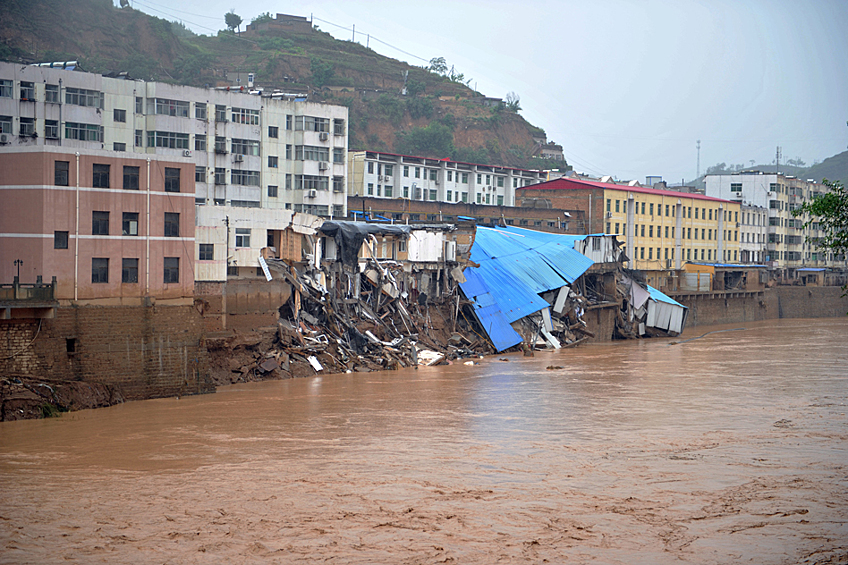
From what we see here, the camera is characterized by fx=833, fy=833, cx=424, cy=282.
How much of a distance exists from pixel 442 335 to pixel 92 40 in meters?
64.4

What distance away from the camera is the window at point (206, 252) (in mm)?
30470

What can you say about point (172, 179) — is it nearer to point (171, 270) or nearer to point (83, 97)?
point (171, 270)

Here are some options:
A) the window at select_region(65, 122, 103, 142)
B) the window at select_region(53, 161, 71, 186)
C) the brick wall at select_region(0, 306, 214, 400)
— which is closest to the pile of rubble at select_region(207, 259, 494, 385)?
the brick wall at select_region(0, 306, 214, 400)

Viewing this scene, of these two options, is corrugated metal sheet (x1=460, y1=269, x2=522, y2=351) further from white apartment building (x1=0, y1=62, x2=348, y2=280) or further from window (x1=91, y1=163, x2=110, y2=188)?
window (x1=91, y1=163, x2=110, y2=188)

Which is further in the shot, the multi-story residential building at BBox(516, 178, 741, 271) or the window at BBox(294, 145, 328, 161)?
the multi-story residential building at BBox(516, 178, 741, 271)

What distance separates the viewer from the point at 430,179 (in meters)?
66.8

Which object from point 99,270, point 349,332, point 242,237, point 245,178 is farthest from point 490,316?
point 99,270

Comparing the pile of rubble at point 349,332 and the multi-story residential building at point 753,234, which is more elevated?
the multi-story residential building at point 753,234

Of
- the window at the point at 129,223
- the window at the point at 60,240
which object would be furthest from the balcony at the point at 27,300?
the window at the point at 129,223

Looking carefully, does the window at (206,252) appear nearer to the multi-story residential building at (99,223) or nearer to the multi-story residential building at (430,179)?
the multi-story residential building at (99,223)

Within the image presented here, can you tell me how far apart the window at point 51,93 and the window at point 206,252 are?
1752cm

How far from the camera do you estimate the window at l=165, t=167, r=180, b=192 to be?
2775 cm

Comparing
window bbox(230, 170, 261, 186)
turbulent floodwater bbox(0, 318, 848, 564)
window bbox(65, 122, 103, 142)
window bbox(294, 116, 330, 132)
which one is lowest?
turbulent floodwater bbox(0, 318, 848, 564)

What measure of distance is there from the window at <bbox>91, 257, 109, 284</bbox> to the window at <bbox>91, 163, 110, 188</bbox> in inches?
93.1
